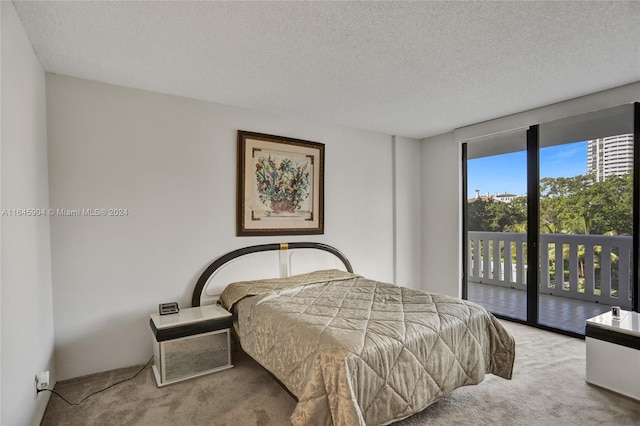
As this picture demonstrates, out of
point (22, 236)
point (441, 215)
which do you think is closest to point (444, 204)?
point (441, 215)

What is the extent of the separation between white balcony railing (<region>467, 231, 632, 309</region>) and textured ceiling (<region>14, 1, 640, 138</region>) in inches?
73.3

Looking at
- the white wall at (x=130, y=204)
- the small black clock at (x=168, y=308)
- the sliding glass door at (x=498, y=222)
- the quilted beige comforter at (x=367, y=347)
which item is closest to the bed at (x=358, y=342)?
the quilted beige comforter at (x=367, y=347)

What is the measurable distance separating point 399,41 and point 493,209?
304cm

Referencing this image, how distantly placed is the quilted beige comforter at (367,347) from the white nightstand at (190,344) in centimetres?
20

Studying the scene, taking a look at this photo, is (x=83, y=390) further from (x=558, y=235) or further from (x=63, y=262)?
(x=558, y=235)

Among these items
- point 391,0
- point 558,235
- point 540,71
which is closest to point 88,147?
point 391,0

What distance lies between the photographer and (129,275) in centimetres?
283

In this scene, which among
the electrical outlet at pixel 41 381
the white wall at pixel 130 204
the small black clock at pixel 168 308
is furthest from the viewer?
the small black clock at pixel 168 308

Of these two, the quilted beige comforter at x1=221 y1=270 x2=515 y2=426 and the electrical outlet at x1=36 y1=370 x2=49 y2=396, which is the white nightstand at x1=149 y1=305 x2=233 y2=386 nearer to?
the quilted beige comforter at x1=221 y1=270 x2=515 y2=426

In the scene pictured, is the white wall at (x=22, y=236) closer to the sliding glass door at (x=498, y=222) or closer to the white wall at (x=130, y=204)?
the white wall at (x=130, y=204)

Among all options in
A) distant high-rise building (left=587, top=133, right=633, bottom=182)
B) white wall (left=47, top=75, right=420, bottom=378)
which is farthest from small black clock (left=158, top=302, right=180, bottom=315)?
distant high-rise building (left=587, top=133, right=633, bottom=182)

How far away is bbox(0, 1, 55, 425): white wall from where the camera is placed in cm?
156

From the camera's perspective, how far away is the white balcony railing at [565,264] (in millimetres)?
3703

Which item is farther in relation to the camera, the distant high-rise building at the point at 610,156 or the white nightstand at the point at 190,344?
the distant high-rise building at the point at 610,156
